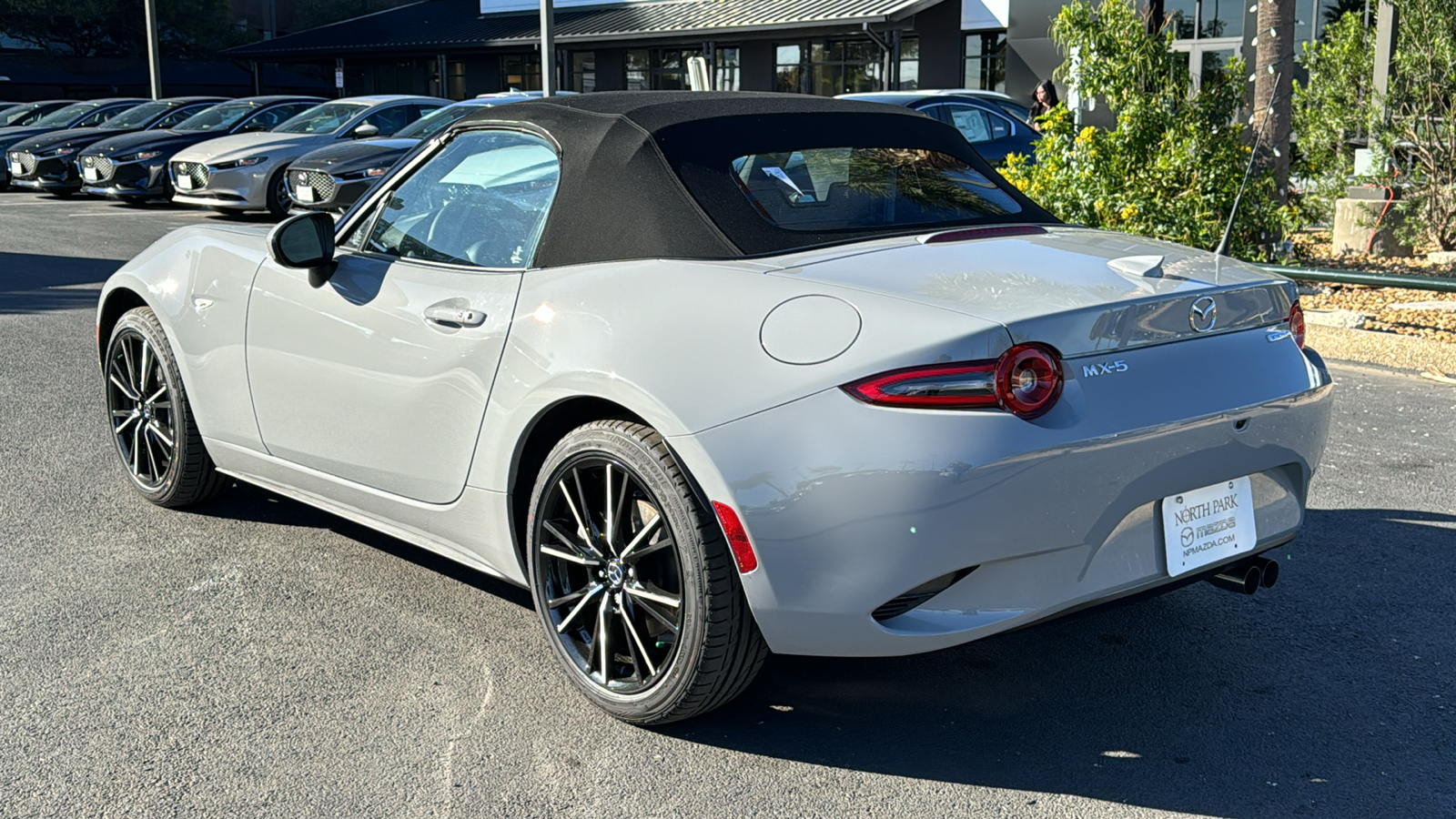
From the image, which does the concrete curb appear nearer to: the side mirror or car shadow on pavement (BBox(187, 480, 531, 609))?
car shadow on pavement (BBox(187, 480, 531, 609))

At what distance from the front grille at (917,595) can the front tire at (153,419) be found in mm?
2974

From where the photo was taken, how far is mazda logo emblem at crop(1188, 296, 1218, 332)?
321 centimetres

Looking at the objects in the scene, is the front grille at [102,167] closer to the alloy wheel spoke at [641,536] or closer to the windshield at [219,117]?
the windshield at [219,117]

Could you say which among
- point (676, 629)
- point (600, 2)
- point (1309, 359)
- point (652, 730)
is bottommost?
point (652, 730)

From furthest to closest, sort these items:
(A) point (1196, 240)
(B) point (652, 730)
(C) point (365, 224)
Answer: (A) point (1196, 240)
(C) point (365, 224)
(B) point (652, 730)

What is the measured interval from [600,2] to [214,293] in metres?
35.6

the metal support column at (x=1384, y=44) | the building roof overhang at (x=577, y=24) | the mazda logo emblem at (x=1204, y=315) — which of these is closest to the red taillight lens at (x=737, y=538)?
the mazda logo emblem at (x=1204, y=315)

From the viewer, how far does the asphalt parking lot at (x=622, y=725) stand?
3029 millimetres

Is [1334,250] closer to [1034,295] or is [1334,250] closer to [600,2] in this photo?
[1034,295]

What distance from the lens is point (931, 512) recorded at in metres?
2.83

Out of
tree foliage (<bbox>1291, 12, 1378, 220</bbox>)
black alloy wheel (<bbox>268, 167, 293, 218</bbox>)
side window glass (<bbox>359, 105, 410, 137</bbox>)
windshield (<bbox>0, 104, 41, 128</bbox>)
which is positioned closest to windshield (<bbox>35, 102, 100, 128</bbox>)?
windshield (<bbox>0, 104, 41, 128</bbox>)

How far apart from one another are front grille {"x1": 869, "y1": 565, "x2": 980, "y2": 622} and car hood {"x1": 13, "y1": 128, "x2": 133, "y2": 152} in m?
21.7

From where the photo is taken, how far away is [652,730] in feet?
11.0

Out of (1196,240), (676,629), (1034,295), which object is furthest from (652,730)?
(1196,240)
